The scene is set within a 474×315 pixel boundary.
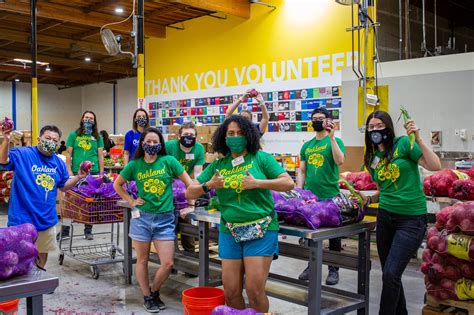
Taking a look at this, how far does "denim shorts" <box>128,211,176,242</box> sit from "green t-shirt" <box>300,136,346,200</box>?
4.81 ft

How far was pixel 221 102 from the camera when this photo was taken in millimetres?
12156

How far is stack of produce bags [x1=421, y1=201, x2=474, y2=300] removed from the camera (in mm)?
3682

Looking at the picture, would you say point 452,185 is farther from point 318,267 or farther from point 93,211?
point 93,211

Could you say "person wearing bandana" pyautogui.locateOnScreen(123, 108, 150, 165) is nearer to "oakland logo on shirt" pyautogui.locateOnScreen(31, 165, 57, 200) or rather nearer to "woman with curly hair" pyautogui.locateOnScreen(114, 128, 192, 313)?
"woman with curly hair" pyautogui.locateOnScreen(114, 128, 192, 313)

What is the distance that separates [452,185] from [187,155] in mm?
2749

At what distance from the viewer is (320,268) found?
360 cm

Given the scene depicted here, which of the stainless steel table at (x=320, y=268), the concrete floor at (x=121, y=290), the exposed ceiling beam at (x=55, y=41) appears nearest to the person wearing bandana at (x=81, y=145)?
the concrete floor at (x=121, y=290)

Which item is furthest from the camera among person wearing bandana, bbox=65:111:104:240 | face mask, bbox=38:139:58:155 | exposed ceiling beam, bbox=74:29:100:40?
exposed ceiling beam, bbox=74:29:100:40

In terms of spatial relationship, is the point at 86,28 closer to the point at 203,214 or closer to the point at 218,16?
the point at 218,16

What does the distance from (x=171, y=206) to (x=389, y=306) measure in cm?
210

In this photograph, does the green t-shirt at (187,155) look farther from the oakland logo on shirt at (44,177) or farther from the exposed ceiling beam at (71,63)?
the exposed ceiling beam at (71,63)

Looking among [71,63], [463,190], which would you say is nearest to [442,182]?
[463,190]

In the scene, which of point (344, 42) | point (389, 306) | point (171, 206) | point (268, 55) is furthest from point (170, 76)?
point (389, 306)

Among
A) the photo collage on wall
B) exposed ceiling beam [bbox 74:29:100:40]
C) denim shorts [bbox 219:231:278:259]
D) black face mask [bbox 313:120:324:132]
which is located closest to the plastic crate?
black face mask [bbox 313:120:324:132]
